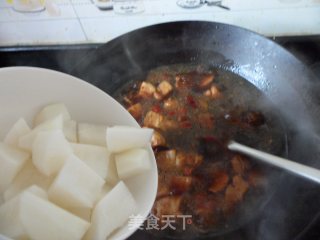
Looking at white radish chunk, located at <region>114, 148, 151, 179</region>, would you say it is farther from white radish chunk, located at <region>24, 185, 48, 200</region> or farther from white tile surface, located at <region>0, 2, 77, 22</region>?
white tile surface, located at <region>0, 2, 77, 22</region>

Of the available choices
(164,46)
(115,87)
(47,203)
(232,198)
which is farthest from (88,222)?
(164,46)

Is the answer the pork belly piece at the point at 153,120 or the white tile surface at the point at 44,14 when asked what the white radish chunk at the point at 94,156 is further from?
the white tile surface at the point at 44,14

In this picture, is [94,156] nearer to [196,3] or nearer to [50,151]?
[50,151]

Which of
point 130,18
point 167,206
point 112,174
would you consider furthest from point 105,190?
point 130,18

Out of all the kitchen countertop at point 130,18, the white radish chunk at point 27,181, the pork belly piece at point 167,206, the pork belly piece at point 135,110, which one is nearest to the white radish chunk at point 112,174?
the white radish chunk at point 27,181

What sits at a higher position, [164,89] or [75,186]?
[75,186]

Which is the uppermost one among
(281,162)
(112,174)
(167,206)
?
(112,174)
